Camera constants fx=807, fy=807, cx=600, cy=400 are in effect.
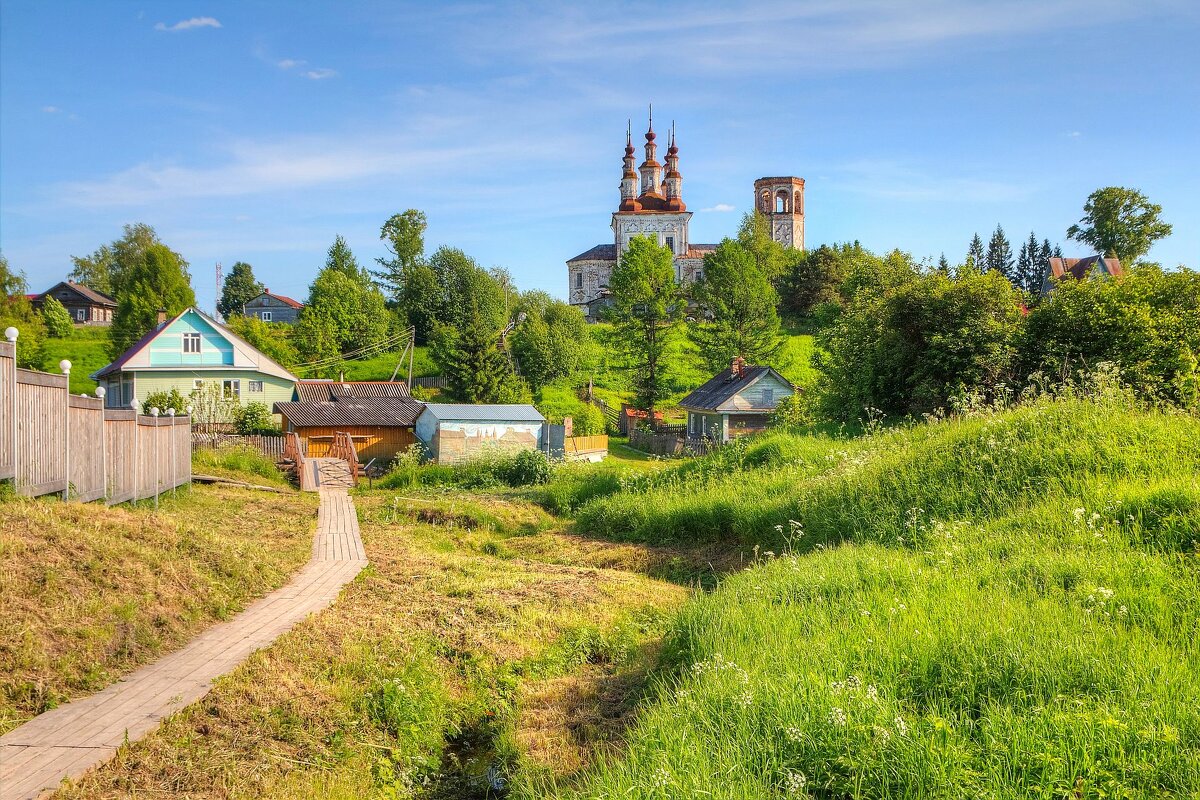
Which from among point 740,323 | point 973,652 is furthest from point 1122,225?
point 973,652

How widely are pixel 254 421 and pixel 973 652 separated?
3635 centimetres

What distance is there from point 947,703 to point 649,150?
10196cm

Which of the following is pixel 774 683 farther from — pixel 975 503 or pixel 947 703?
pixel 975 503

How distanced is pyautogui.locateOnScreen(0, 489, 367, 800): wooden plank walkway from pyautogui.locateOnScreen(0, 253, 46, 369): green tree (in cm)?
5378

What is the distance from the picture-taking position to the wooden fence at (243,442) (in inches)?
1197

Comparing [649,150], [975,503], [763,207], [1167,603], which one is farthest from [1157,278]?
[763,207]

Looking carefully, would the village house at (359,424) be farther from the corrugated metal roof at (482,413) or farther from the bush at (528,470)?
the bush at (528,470)

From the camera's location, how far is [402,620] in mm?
8391

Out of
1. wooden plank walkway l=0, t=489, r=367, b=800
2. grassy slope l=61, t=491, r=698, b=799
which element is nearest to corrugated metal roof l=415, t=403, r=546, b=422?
grassy slope l=61, t=491, r=698, b=799

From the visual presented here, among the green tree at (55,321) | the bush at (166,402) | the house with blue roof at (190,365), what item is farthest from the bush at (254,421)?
the green tree at (55,321)

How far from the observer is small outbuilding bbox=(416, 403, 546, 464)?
30.0 meters

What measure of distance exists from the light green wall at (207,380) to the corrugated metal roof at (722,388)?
70.5ft

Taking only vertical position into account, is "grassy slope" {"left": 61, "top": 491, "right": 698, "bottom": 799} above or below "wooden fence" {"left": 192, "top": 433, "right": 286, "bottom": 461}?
below

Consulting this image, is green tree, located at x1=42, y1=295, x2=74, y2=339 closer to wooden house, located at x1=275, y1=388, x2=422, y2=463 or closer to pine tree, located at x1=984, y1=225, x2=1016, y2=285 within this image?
wooden house, located at x1=275, y1=388, x2=422, y2=463
